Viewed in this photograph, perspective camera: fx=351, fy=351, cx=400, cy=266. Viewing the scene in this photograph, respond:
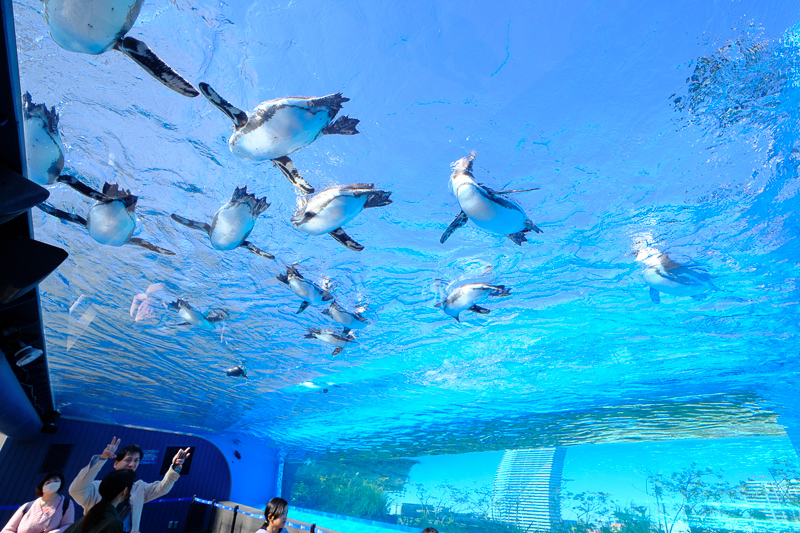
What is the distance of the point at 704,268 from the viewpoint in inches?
294

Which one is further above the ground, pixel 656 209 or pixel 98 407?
pixel 656 209

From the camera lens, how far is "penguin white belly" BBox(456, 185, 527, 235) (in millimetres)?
3918

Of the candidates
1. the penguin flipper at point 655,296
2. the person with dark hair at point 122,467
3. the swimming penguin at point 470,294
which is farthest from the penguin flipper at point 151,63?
the penguin flipper at point 655,296

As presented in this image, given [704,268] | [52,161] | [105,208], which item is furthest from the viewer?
[704,268]

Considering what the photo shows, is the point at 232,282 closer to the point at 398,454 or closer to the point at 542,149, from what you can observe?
the point at 542,149

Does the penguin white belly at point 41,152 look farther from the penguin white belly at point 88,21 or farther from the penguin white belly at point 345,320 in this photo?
the penguin white belly at point 345,320

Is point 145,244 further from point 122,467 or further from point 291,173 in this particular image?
point 291,173

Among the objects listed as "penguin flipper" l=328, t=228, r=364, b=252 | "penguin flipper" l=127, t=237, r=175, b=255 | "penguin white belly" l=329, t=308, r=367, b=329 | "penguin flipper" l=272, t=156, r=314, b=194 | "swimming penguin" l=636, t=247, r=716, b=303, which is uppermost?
"swimming penguin" l=636, t=247, r=716, b=303

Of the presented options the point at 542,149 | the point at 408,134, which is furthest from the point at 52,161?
the point at 542,149

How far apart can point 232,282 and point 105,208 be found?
4.10 m

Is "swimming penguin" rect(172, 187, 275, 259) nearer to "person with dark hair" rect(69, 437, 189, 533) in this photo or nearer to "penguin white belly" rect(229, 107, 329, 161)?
"penguin white belly" rect(229, 107, 329, 161)

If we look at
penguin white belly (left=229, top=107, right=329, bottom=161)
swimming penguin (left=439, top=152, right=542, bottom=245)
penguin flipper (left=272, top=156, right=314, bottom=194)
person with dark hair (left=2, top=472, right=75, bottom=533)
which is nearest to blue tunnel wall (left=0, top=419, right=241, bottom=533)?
person with dark hair (left=2, top=472, right=75, bottom=533)

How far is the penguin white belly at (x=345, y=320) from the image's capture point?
847cm

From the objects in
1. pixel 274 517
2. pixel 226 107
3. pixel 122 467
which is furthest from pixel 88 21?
pixel 122 467
